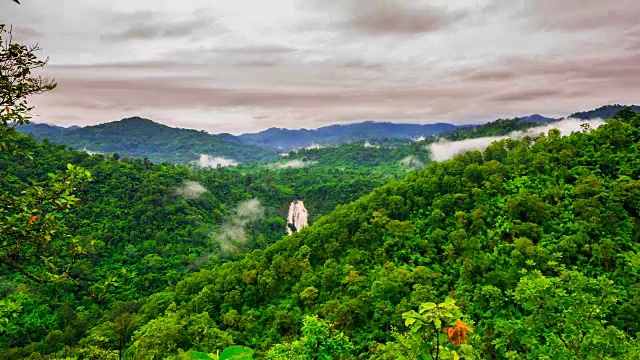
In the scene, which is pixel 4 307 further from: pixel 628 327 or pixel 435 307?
pixel 628 327

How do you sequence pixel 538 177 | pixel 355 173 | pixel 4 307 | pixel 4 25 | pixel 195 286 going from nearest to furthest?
pixel 4 307 → pixel 4 25 → pixel 538 177 → pixel 195 286 → pixel 355 173

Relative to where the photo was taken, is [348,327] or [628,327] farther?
[348,327]

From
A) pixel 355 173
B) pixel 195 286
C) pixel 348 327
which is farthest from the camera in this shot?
pixel 355 173

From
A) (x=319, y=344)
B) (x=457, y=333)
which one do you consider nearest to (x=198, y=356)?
(x=457, y=333)

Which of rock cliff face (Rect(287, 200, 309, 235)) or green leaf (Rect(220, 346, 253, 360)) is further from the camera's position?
rock cliff face (Rect(287, 200, 309, 235))

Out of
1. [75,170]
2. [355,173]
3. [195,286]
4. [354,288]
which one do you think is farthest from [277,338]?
[355,173]

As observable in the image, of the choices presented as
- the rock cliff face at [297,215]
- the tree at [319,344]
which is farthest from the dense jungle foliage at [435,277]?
the rock cliff face at [297,215]

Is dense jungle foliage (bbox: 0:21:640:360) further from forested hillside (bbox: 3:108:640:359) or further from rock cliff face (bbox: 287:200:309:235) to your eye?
rock cliff face (bbox: 287:200:309:235)

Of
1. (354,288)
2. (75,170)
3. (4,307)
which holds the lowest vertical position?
(354,288)

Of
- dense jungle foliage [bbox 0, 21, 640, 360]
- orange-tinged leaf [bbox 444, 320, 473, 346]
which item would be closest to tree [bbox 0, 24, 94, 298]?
orange-tinged leaf [bbox 444, 320, 473, 346]
